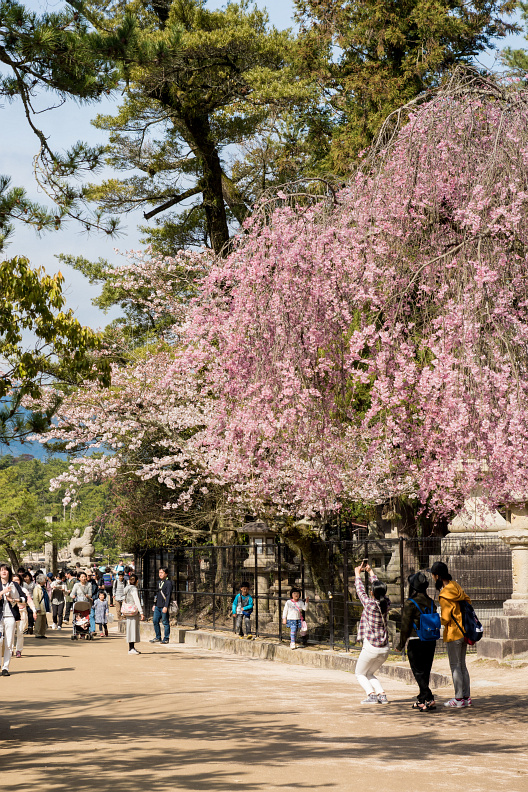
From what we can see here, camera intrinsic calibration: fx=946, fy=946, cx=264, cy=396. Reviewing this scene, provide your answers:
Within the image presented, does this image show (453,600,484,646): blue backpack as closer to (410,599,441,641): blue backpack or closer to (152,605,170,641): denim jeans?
(410,599,441,641): blue backpack

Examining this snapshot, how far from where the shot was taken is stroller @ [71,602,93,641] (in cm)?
2441

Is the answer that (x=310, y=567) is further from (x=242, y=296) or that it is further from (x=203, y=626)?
(x=242, y=296)

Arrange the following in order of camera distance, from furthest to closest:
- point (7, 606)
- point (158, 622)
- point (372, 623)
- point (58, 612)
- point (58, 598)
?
point (58, 612) → point (58, 598) → point (158, 622) → point (7, 606) → point (372, 623)

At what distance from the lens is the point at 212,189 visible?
2659 cm

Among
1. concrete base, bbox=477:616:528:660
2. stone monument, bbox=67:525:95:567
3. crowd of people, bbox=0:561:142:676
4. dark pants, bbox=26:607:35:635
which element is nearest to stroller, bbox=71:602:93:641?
crowd of people, bbox=0:561:142:676

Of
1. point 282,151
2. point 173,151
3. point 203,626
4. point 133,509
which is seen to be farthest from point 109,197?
point 203,626

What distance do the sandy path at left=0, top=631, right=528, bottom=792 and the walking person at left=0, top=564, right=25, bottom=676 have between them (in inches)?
19.9

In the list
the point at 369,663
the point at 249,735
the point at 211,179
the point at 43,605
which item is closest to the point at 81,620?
the point at 43,605

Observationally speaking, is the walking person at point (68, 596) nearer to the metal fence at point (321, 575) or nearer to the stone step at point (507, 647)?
the metal fence at point (321, 575)

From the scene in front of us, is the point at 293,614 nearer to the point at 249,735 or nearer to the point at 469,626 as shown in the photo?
the point at 469,626

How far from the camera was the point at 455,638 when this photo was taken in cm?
1075

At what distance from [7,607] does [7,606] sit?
0.02 meters

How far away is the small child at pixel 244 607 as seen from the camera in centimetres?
2055

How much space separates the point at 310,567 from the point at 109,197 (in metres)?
13.6
